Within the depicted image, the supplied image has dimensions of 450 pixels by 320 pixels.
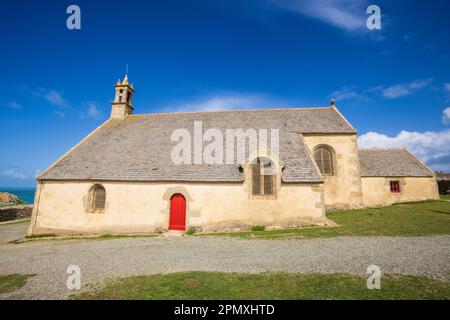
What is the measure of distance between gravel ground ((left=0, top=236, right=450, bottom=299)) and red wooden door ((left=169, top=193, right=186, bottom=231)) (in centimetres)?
269

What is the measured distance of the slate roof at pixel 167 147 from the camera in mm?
15383

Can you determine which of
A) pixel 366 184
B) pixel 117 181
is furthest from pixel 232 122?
pixel 366 184

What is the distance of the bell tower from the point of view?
23.5 m

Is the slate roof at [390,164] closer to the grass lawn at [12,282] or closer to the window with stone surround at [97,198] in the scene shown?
the window with stone surround at [97,198]

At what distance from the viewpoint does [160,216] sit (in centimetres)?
1495

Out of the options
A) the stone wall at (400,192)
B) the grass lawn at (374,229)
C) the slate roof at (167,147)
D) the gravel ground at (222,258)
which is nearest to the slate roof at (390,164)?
the stone wall at (400,192)

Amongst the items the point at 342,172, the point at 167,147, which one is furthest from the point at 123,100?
the point at 342,172

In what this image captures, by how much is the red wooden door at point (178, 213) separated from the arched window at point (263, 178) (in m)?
4.84

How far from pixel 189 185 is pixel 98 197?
676 centimetres

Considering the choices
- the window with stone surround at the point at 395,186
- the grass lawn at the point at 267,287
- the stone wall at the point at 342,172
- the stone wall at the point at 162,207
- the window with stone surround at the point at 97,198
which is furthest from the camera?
the window with stone surround at the point at 395,186

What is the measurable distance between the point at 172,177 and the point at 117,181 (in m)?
3.92

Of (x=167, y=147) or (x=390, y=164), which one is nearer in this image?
(x=167, y=147)

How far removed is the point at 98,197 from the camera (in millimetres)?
16031

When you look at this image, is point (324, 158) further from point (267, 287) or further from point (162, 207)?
point (267, 287)
